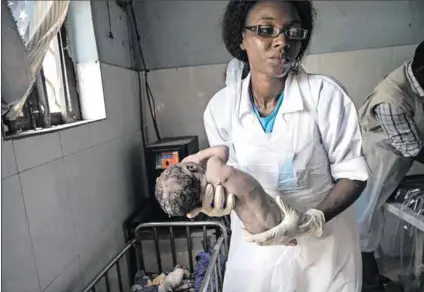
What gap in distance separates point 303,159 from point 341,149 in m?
0.07

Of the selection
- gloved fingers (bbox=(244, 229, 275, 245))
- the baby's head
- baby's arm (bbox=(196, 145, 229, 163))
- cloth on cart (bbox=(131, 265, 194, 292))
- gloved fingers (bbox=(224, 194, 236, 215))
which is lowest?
cloth on cart (bbox=(131, 265, 194, 292))

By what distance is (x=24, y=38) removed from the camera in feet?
1.11

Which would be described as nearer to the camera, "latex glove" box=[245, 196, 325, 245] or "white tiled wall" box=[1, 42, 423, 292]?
"latex glove" box=[245, 196, 325, 245]

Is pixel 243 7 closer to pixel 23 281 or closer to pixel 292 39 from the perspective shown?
pixel 292 39

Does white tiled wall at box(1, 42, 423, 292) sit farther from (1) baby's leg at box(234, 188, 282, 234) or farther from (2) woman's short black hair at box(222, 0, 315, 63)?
(1) baby's leg at box(234, 188, 282, 234)

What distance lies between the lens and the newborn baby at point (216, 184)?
48cm

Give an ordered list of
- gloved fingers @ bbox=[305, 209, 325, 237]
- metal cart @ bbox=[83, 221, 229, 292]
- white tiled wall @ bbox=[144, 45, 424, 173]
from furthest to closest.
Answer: metal cart @ bbox=[83, 221, 229, 292] → white tiled wall @ bbox=[144, 45, 424, 173] → gloved fingers @ bbox=[305, 209, 325, 237]

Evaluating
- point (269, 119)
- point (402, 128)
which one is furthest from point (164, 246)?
point (402, 128)

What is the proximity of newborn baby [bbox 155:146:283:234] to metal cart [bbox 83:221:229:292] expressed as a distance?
0.32 metres

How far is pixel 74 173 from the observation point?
0.81 m

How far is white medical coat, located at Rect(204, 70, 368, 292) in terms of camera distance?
1.92 feet

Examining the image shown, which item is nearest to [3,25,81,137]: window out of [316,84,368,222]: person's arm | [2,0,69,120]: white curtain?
[2,0,69,120]: white curtain

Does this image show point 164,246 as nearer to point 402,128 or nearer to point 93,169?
point 93,169

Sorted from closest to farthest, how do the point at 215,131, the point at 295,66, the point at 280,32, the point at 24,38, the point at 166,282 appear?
1. the point at 24,38
2. the point at 280,32
3. the point at 295,66
4. the point at 215,131
5. the point at 166,282
